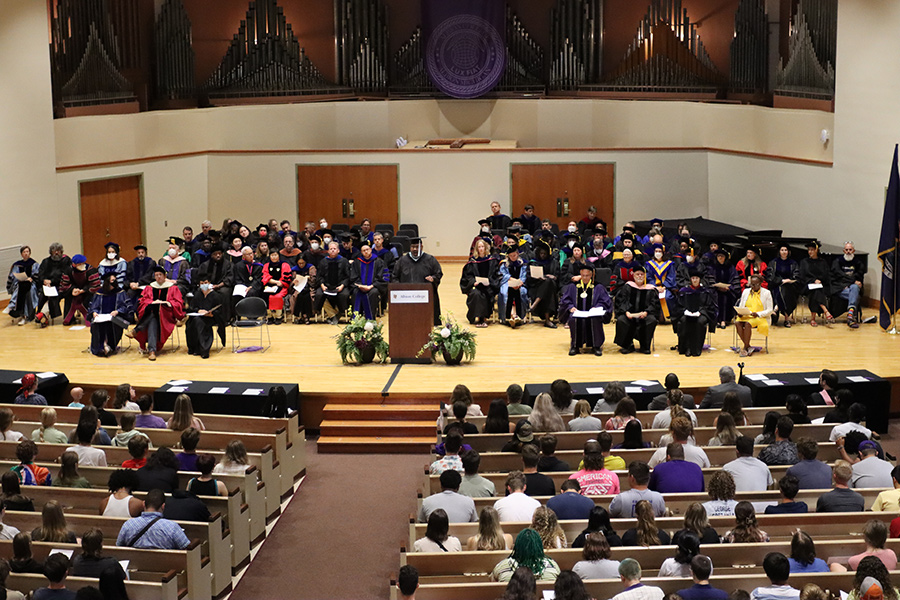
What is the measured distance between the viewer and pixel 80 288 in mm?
16344

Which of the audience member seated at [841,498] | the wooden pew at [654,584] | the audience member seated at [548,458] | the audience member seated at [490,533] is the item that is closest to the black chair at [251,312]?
the audience member seated at [548,458]

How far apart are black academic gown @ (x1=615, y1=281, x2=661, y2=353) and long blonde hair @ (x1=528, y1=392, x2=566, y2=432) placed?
4789mm

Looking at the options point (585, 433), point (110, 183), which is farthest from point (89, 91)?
point (585, 433)

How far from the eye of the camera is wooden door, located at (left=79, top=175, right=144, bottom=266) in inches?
779

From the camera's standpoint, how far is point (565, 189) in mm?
21922

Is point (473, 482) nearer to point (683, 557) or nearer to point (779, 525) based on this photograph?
point (683, 557)

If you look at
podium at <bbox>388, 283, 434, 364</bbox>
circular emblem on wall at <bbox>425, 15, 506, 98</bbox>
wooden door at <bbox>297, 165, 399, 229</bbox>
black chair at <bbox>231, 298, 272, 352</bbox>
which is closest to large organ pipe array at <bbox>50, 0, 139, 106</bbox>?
wooden door at <bbox>297, 165, 399, 229</bbox>

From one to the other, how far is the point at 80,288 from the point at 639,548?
11.7 meters

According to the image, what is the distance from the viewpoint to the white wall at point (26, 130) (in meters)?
17.7

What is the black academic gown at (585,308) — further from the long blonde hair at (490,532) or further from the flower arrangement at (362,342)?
the long blonde hair at (490,532)

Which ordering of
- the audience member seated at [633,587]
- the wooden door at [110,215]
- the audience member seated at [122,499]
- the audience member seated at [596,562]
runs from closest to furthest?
1. the audience member seated at [633,587]
2. the audience member seated at [596,562]
3. the audience member seated at [122,499]
4. the wooden door at [110,215]

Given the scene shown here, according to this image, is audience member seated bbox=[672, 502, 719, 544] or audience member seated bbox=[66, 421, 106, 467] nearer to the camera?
audience member seated bbox=[672, 502, 719, 544]

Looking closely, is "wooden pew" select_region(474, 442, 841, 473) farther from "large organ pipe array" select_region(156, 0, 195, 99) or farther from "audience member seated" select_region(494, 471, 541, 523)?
"large organ pipe array" select_region(156, 0, 195, 99)

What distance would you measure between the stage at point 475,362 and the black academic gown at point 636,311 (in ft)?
0.89
